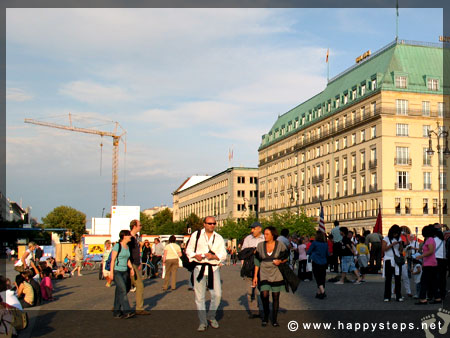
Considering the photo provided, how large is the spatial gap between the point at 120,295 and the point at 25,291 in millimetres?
4025

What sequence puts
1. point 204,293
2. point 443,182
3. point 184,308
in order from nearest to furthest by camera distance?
1. point 204,293
2. point 184,308
3. point 443,182

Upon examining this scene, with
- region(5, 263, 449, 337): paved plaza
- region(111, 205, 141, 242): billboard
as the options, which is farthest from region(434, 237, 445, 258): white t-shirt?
region(111, 205, 141, 242): billboard

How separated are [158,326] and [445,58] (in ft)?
246

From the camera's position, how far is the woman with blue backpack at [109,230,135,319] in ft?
46.3

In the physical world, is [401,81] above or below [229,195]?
above

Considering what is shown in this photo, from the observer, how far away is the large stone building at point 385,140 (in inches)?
2940

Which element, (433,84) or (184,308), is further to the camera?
(433,84)

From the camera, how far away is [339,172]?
85.1 m

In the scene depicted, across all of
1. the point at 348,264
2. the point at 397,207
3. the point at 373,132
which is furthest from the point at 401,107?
the point at 348,264

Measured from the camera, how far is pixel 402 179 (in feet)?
246

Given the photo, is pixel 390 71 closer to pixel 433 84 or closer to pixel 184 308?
pixel 433 84

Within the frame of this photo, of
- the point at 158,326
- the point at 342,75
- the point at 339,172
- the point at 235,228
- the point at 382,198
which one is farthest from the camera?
the point at 235,228

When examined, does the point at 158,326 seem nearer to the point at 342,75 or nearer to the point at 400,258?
the point at 400,258

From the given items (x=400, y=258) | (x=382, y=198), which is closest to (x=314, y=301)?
(x=400, y=258)
